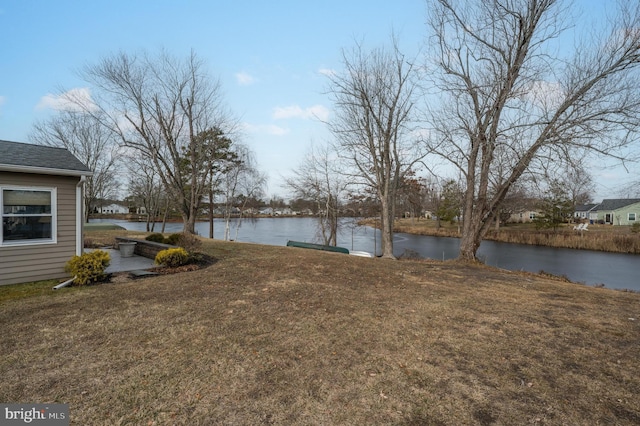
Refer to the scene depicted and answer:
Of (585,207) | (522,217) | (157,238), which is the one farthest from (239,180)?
(585,207)

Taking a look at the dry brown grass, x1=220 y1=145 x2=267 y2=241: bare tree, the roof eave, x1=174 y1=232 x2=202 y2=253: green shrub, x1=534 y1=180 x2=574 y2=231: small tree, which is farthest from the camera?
x1=534 y1=180 x2=574 y2=231: small tree

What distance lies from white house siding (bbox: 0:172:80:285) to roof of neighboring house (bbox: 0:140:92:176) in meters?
0.22

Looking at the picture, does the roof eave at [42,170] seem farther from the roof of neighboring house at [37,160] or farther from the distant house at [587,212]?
the distant house at [587,212]

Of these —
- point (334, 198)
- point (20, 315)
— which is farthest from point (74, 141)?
point (20, 315)

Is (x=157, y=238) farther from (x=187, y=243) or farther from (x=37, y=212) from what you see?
(x=37, y=212)

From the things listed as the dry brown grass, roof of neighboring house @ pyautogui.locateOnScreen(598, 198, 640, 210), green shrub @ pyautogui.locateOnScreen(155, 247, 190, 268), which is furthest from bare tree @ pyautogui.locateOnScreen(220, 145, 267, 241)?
roof of neighboring house @ pyautogui.locateOnScreen(598, 198, 640, 210)

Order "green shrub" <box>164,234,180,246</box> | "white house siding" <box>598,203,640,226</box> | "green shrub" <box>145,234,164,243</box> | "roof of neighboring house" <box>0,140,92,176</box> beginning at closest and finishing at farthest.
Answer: "roof of neighboring house" <box>0,140,92,176</box> → "green shrub" <box>164,234,180,246</box> → "green shrub" <box>145,234,164,243</box> → "white house siding" <box>598,203,640,226</box>

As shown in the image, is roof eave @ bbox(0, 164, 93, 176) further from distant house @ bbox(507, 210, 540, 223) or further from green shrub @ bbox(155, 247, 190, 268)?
distant house @ bbox(507, 210, 540, 223)

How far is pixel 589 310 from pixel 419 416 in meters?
4.19

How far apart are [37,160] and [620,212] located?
50.5 m

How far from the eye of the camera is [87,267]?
575cm

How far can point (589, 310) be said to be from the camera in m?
4.59

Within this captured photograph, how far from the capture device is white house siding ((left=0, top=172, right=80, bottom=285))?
18.0 feet

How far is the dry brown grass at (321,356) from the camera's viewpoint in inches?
87.1
